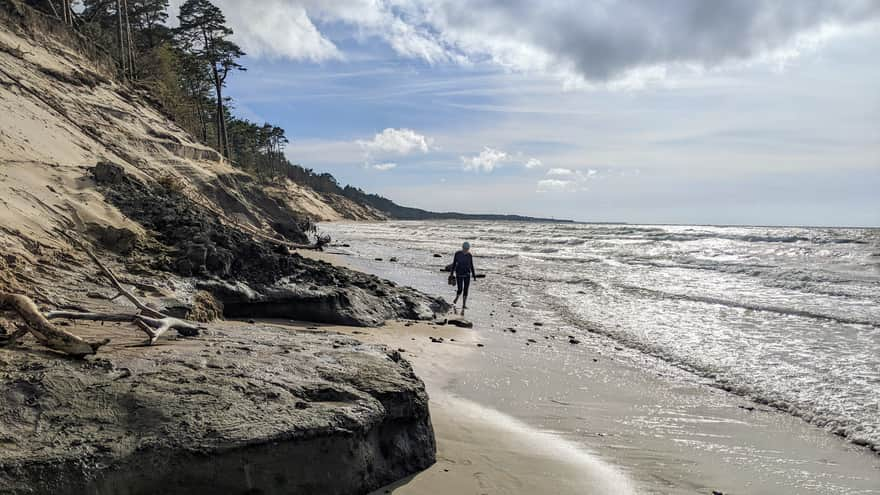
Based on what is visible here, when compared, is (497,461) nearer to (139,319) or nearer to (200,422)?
(200,422)

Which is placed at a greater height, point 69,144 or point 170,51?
point 170,51

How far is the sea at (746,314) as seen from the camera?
656 centimetres

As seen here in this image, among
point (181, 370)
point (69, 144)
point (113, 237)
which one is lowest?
point (181, 370)

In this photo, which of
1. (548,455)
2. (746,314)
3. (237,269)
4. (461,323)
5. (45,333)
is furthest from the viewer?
(746,314)

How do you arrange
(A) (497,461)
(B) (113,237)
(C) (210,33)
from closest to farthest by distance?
(A) (497,461)
(B) (113,237)
(C) (210,33)

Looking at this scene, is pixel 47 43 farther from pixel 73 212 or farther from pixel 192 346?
pixel 192 346

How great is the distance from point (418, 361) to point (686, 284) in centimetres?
1323

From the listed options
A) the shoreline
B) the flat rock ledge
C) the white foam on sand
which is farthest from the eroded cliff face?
the white foam on sand

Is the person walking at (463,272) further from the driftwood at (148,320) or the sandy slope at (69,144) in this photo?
the driftwood at (148,320)

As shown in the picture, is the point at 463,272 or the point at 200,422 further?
the point at 463,272

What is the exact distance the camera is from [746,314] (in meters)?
11.8

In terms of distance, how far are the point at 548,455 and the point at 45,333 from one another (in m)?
3.88

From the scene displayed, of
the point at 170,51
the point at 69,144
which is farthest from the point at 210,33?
the point at 69,144

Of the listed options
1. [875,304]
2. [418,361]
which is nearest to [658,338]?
[418,361]
